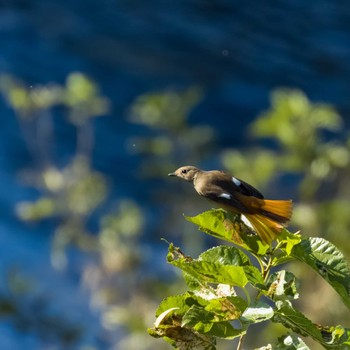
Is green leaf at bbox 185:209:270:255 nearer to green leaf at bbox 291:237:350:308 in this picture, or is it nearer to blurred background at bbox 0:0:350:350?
green leaf at bbox 291:237:350:308

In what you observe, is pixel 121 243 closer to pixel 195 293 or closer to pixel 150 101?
pixel 150 101

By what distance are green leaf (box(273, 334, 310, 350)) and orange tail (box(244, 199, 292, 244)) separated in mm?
108

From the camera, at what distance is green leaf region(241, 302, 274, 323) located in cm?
80

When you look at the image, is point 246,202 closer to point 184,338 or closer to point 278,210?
point 278,210

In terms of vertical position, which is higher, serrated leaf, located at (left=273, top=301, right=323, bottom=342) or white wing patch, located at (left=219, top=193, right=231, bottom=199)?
white wing patch, located at (left=219, top=193, right=231, bottom=199)

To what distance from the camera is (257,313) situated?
81 centimetres

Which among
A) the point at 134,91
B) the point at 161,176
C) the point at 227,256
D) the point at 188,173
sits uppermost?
the point at 134,91

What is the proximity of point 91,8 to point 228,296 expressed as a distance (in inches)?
233

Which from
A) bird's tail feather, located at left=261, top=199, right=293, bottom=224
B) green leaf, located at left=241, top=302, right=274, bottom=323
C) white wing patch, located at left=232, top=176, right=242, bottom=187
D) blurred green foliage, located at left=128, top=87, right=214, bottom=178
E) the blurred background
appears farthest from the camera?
the blurred background

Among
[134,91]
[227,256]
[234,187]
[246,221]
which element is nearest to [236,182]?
[234,187]

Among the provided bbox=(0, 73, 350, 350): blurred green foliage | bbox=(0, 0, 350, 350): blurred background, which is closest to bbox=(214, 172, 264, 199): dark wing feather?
bbox=(0, 73, 350, 350): blurred green foliage

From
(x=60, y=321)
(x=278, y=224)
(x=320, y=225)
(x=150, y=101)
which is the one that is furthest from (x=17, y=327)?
(x=278, y=224)

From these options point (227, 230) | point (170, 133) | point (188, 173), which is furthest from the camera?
point (170, 133)

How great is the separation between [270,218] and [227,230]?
86 millimetres
